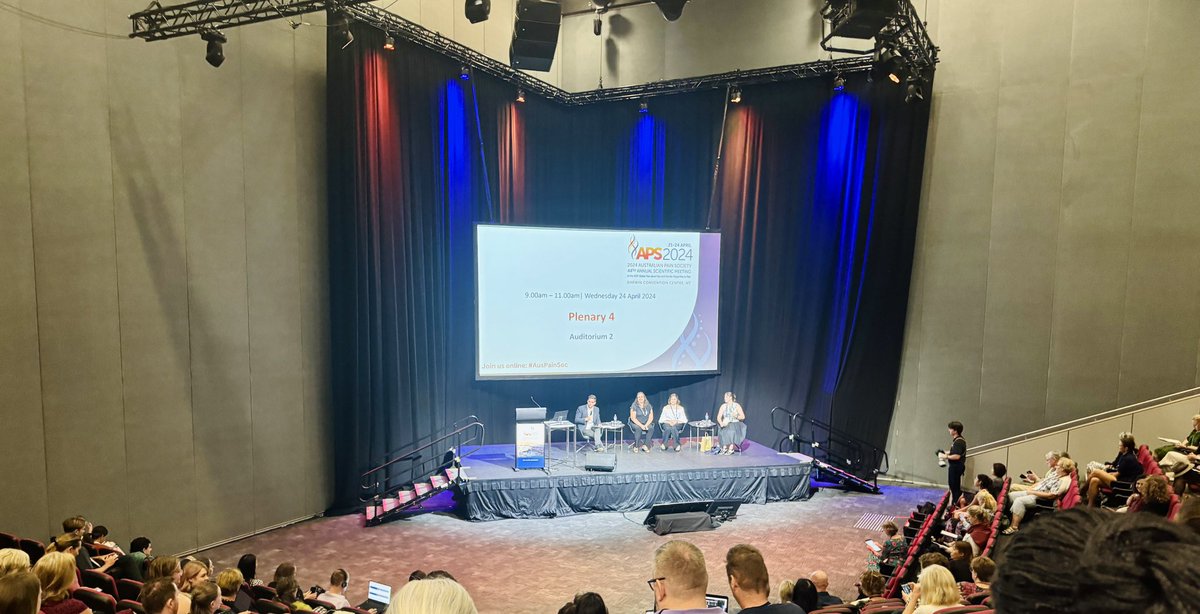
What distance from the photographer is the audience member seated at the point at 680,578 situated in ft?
7.77

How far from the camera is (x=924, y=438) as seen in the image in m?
10.8

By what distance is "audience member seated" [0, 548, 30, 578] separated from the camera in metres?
3.25

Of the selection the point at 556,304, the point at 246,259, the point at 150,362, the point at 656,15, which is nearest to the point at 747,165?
the point at 656,15

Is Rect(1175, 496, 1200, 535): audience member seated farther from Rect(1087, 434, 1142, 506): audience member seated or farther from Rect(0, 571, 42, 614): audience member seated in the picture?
Rect(1087, 434, 1142, 506): audience member seated

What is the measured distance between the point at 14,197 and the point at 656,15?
953cm

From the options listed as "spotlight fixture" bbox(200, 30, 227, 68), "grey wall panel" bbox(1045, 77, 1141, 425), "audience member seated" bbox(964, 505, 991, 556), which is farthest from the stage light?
"audience member seated" bbox(964, 505, 991, 556)

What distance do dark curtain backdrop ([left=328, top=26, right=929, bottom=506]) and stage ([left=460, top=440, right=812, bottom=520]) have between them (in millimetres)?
1439

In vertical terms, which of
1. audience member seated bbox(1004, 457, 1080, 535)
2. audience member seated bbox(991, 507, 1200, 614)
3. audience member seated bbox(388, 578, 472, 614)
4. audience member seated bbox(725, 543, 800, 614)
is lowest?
audience member seated bbox(1004, 457, 1080, 535)

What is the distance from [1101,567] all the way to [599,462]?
929 centimetres

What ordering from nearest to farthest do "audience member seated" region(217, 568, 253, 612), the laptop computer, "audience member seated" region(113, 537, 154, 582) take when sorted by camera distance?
"audience member seated" region(217, 568, 253, 612) < the laptop computer < "audience member seated" region(113, 537, 154, 582)

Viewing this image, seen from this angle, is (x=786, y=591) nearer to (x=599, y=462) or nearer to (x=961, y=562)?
(x=961, y=562)

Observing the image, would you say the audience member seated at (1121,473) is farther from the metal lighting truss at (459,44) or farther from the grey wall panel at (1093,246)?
the metal lighting truss at (459,44)

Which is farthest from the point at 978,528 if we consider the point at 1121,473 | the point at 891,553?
the point at 1121,473

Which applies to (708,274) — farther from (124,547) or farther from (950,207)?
(124,547)
